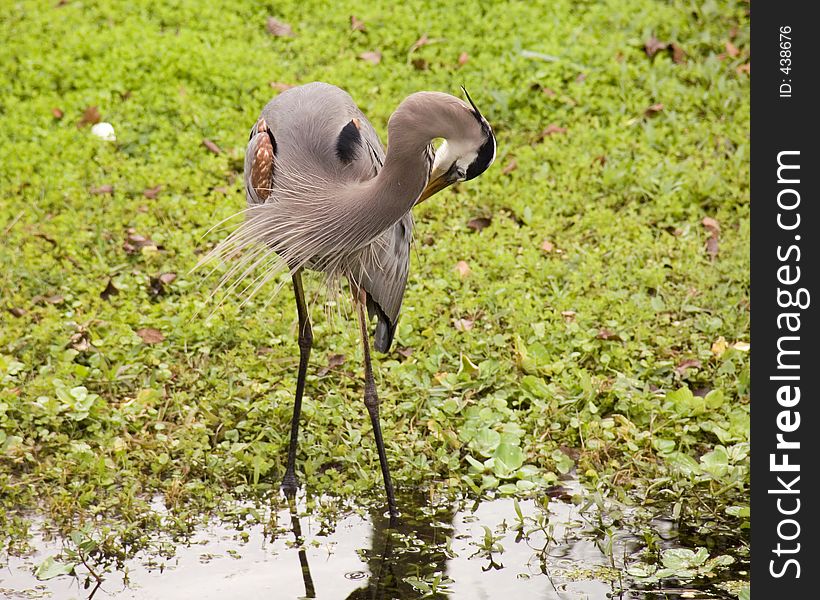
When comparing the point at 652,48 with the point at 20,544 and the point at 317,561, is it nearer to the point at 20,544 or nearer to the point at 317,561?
the point at 317,561

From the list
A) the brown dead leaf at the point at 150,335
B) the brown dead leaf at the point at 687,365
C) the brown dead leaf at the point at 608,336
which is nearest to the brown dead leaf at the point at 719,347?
the brown dead leaf at the point at 687,365

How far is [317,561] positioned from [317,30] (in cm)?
606

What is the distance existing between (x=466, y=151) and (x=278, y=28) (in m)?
5.87

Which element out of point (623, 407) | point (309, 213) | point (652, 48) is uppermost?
point (652, 48)

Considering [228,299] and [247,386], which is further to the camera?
[228,299]

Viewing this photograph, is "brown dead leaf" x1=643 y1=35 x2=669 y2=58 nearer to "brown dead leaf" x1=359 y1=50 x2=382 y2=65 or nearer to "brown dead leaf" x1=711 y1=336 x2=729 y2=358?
"brown dead leaf" x1=359 y1=50 x2=382 y2=65

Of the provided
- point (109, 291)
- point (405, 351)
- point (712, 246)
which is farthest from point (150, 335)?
point (712, 246)

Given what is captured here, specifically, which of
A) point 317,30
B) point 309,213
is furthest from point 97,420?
point 317,30

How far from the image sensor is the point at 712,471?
190 inches

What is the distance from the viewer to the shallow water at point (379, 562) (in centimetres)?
415

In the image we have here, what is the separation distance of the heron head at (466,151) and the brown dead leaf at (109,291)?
2.98 m

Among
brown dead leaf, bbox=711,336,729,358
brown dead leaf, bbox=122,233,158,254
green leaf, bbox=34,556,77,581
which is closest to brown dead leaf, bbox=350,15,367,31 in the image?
brown dead leaf, bbox=122,233,158,254
